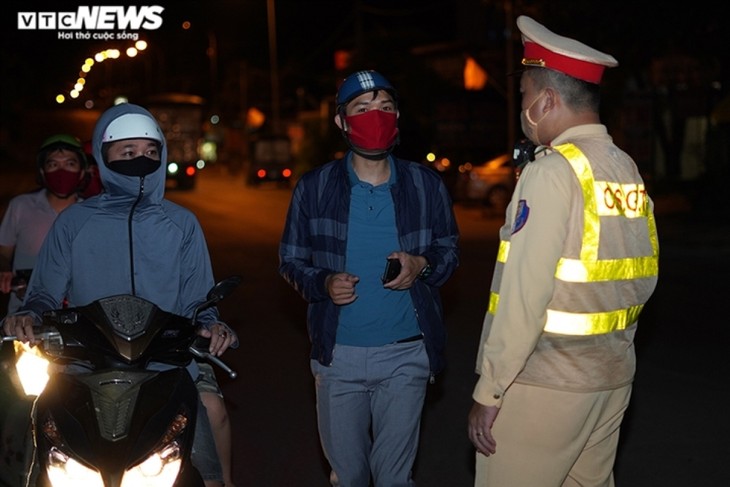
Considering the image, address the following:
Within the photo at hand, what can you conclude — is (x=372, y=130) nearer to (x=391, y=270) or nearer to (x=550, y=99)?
(x=391, y=270)

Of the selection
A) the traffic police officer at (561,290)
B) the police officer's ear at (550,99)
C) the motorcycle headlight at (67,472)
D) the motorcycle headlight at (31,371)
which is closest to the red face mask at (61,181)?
the motorcycle headlight at (31,371)

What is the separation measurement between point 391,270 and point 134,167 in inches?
44.7

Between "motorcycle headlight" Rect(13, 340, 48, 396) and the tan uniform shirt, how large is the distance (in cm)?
212

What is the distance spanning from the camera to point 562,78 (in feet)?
11.9

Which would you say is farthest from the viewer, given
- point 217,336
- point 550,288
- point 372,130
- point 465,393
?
point 465,393

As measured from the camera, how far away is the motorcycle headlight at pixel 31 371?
188 inches

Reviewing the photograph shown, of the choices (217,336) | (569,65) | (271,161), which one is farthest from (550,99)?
(271,161)

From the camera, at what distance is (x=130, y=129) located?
4.38 m

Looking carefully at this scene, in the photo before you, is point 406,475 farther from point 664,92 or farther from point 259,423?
→ point 664,92

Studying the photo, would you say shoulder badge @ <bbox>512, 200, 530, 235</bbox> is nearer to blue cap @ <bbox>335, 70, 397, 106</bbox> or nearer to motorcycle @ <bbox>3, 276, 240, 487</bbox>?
motorcycle @ <bbox>3, 276, 240, 487</bbox>

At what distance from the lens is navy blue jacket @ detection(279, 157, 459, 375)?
15.8 ft

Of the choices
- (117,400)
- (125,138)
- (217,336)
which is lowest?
(117,400)

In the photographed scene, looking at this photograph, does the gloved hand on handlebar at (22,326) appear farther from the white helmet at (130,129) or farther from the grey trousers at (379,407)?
the grey trousers at (379,407)

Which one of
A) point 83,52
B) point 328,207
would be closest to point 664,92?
point 83,52
